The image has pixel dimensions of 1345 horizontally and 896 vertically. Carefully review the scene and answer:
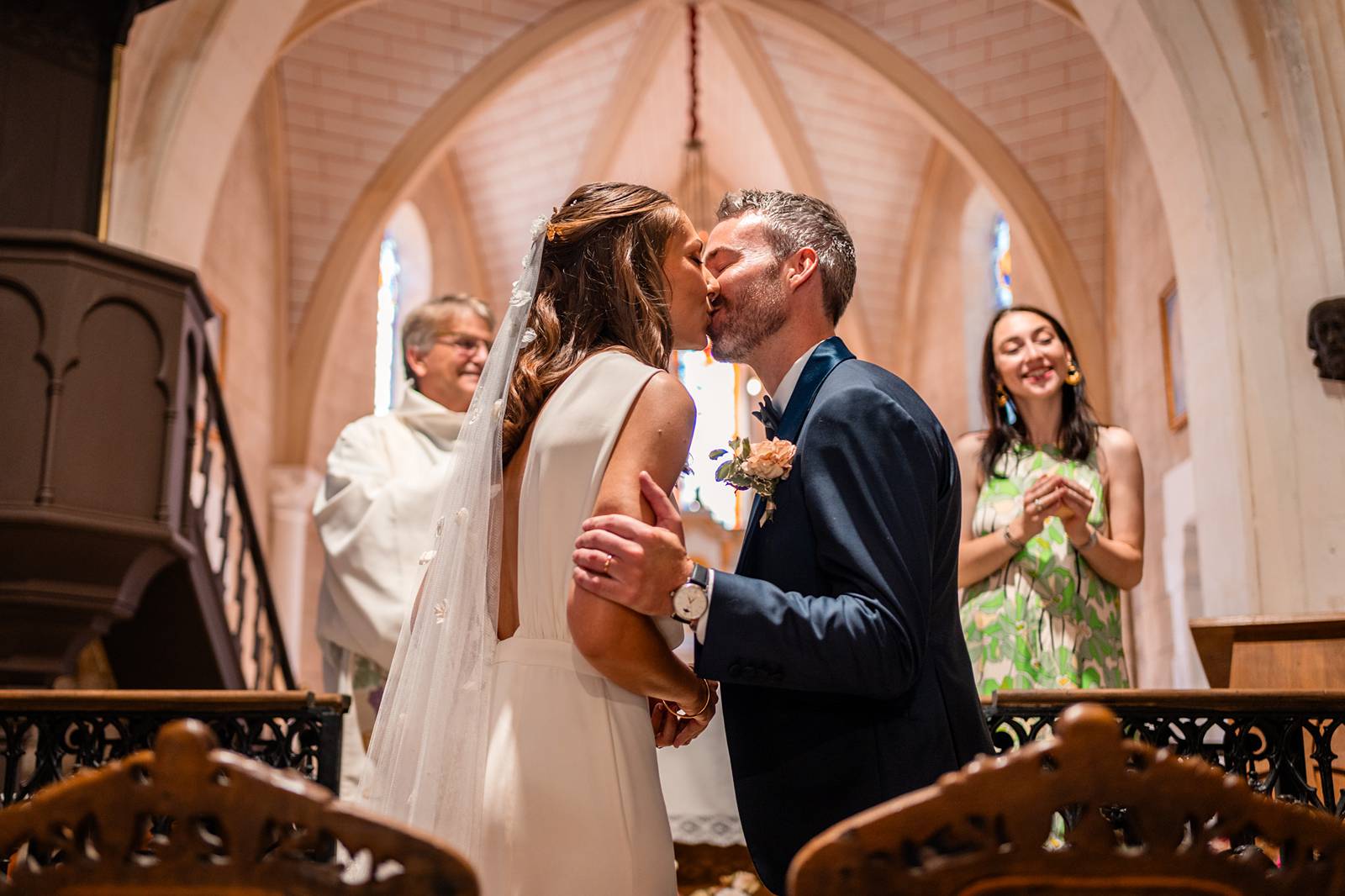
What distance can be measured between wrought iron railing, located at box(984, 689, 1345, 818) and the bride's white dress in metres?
1.49

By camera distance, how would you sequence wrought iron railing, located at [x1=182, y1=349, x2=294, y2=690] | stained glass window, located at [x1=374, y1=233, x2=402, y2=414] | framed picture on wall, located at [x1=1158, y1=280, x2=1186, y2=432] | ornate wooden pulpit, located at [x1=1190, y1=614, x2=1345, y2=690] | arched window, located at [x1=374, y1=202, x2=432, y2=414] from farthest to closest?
arched window, located at [x1=374, y1=202, x2=432, y2=414] < stained glass window, located at [x1=374, y1=233, x2=402, y2=414] < framed picture on wall, located at [x1=1158, y1=280, x2=1186, y2=432] < wrought iron railing, located at [x1=182, y1=349, x2=294, y2=690] < ornate wooden pulpit, located at [x1=1190, y1=614, x2=1345, y2=690]

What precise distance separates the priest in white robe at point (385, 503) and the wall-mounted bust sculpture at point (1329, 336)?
11.4 feet

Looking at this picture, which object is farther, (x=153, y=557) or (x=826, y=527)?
(x=153, y=557)

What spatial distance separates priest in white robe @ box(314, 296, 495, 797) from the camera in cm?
495

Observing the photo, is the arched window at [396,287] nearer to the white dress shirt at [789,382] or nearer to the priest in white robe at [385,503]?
the priest in white robe at [385,503]

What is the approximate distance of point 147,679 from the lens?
6.80m

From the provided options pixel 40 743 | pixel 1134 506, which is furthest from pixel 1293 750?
pixel 40 743

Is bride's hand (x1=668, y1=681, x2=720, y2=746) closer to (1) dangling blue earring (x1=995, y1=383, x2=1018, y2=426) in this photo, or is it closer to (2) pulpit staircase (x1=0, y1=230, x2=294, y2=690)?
(1) dangling blue earring (x1=995, y1=383, x2=1018, y2=426)

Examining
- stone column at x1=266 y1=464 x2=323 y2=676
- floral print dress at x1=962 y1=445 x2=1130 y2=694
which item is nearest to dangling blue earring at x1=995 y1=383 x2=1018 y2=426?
floral print dress at x1=962 y1=445 x2=1130 y2=694

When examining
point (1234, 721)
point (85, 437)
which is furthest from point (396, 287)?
point (1234, 721)

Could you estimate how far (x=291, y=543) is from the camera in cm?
1291

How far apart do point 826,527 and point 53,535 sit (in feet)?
12.7

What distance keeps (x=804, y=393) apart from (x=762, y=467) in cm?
27

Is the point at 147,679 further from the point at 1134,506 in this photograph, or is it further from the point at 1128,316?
the point at 1128,316
